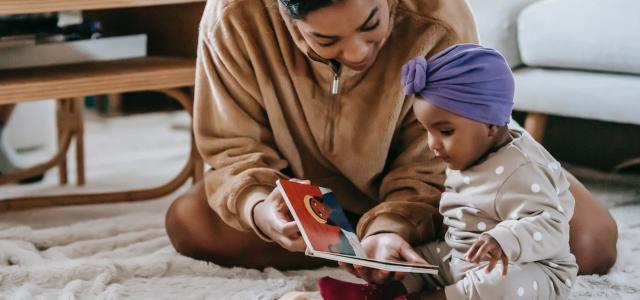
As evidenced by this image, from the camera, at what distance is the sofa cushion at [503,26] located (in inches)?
79.1

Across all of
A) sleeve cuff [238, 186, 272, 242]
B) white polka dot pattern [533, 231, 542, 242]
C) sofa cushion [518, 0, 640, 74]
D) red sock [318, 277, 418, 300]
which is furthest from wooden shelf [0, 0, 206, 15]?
white polka dot pattern [533, 231, 542, 242]

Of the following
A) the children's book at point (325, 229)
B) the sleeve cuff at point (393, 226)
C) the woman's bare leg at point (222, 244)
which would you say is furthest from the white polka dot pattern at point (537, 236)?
the woman's bare leg at point (222, 244)

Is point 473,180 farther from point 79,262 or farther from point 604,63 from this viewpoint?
point 604,63

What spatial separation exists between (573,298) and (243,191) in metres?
0.50

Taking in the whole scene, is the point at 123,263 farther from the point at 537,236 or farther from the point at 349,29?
the point at 537,236

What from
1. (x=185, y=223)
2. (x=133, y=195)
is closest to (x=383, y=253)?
(x=185, y=223)

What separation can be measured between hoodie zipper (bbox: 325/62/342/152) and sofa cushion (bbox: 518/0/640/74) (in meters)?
0.71

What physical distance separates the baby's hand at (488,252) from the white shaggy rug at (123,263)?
33 centimetres

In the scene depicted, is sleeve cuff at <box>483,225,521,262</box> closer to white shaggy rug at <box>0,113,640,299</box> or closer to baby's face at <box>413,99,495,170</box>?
baby's face at <box>413,99,495,170</box>

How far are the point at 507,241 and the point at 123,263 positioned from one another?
682 mm

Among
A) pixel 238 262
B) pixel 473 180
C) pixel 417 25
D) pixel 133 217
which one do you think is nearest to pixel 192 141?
pixel 133 217

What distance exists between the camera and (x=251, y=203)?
132cm

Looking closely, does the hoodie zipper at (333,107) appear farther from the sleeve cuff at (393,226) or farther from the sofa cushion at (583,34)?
the sofa cushion at (583,34)

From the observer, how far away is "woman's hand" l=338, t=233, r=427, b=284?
118 centimetres
